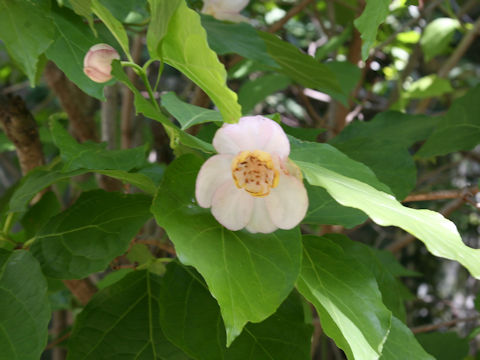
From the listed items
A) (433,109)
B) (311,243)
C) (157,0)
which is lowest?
(433,109)

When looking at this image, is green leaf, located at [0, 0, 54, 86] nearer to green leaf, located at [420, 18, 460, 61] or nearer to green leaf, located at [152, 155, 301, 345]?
green leaf, located at [152, 155, 301, 345]

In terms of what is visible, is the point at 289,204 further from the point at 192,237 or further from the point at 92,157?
the point at 92,157

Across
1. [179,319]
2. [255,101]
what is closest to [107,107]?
[255,101]

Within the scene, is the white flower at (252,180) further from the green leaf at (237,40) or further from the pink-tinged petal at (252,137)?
the green leaf at (237,40)

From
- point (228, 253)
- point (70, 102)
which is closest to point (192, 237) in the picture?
point (228, 253)

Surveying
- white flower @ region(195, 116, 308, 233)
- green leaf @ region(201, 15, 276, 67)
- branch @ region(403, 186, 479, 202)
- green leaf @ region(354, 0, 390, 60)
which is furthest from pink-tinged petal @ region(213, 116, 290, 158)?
branch @ region(403, 186, 479, 202)

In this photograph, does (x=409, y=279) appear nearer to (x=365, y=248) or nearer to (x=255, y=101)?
(x=255, y=101)

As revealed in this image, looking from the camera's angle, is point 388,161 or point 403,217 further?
point 388,161

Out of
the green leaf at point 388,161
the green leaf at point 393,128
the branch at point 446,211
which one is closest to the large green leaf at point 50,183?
the green leaf at point 388,161
